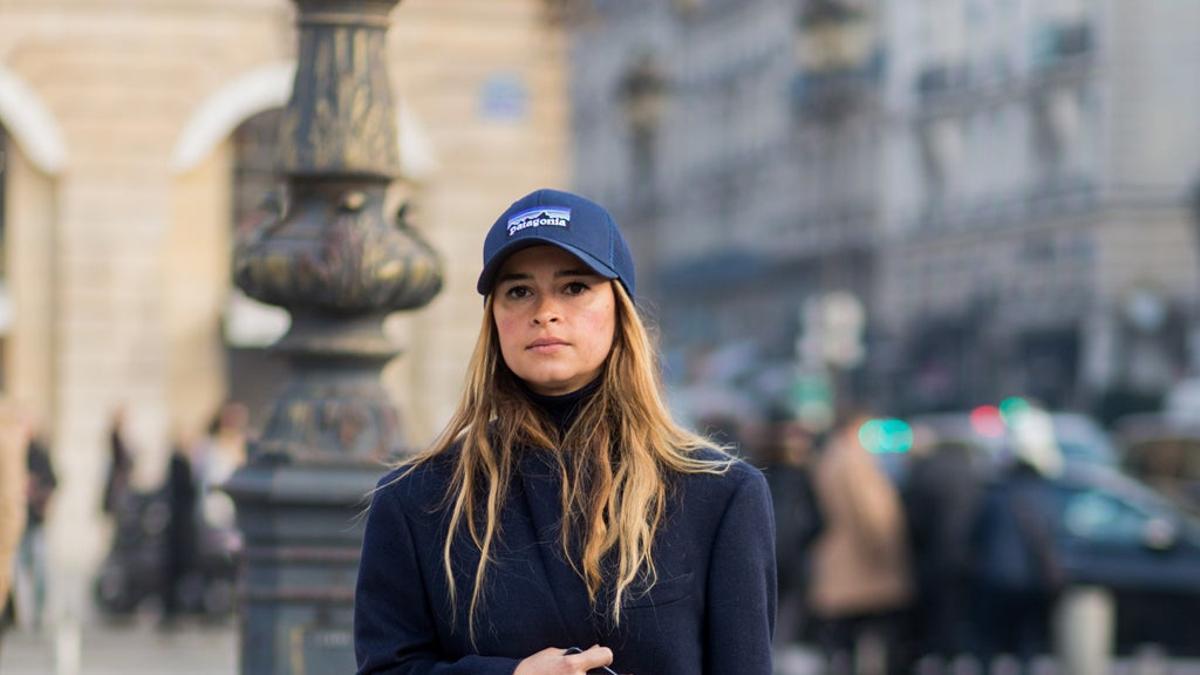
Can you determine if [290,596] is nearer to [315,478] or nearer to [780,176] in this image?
[315,478]

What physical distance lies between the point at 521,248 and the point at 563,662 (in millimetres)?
599

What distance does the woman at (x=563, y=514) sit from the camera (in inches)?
153

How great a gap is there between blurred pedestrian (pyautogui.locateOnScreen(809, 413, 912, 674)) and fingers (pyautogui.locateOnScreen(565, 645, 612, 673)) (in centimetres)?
1103

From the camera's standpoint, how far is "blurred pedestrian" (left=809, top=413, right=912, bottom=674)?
14.8 metres

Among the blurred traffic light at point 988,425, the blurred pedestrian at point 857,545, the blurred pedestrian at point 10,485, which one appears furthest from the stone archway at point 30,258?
the blurred pedestrian at point 10,485

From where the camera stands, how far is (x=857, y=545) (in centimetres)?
1485

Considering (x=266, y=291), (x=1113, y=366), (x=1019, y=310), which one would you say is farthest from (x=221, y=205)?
(x=1019, y=310)

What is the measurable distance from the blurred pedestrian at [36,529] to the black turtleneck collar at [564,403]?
499 inches

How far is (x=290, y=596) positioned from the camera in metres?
6.99

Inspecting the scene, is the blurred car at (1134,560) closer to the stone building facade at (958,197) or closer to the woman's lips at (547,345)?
the woman's lips at (547,345)

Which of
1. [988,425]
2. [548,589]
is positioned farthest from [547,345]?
[988,425]

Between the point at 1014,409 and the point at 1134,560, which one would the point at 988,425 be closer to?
the point at 1014,409

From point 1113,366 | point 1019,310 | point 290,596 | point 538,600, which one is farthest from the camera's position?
point 1019,310

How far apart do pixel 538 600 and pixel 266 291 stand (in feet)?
11.2
